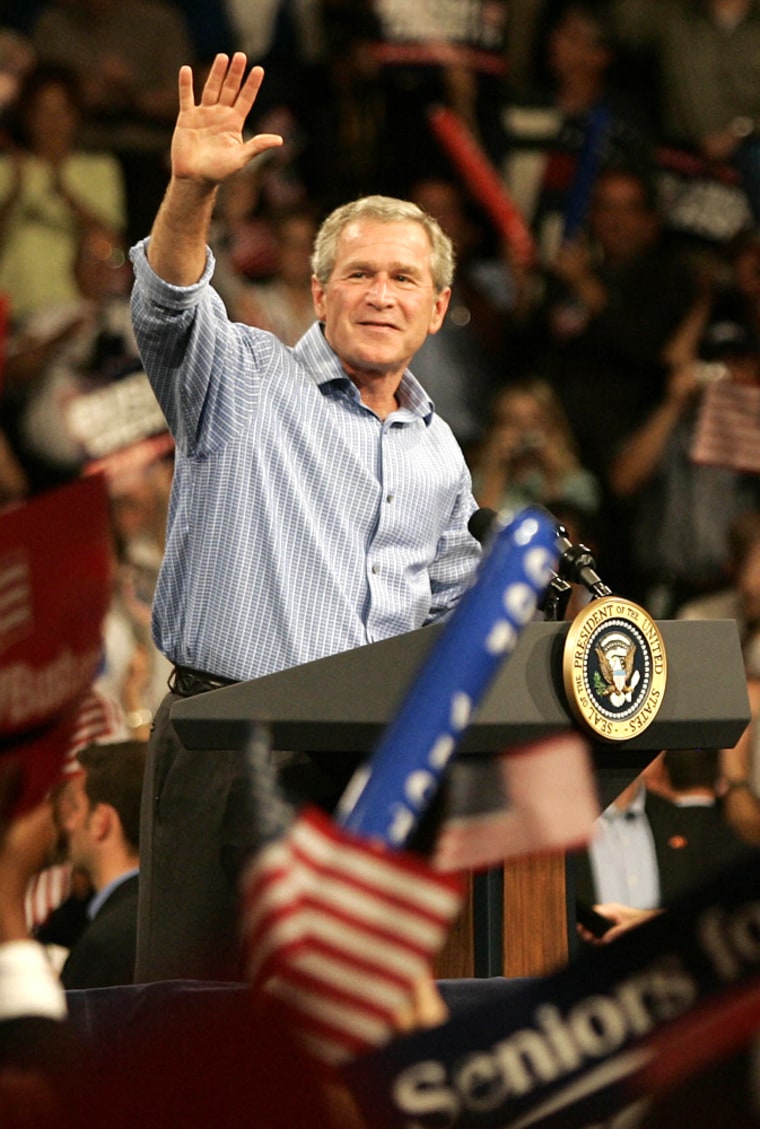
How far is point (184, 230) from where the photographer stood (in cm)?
192

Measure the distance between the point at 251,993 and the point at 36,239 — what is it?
4.89 metres

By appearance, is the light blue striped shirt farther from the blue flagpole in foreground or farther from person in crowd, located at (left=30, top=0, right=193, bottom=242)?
person in crowd, located at (left=30, top=0, right=193, bottom=242)

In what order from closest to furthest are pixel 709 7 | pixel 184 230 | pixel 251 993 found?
1. pixel 251 993
2. pixel 184 230
3. pixel 709 7

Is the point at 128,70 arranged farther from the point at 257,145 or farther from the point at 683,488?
the point at 257,145

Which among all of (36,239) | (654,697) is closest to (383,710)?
(654,697)

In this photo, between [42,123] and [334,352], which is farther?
[42,123]

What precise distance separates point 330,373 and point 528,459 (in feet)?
9.55

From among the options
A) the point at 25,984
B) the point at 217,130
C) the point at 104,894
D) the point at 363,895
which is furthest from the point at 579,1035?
the point at 104,894

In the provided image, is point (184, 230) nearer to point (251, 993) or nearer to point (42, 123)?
point (251, 993)

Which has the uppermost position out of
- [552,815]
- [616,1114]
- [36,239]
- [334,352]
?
[36,239]

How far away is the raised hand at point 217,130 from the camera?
182 cm

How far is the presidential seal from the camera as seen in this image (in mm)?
1852

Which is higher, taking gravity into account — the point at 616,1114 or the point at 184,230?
the point at 184,230

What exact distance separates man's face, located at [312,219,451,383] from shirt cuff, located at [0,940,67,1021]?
1649 mm
